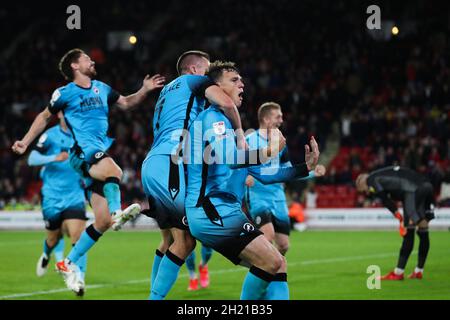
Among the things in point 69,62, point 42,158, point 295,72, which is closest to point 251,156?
point 69,62

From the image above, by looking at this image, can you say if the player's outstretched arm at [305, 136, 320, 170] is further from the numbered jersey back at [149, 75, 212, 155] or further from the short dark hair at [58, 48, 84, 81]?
the short dark hair at [58, 48, 84, 81]

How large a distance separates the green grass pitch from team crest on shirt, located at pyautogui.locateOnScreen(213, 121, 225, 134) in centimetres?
367

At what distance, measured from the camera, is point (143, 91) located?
998cm

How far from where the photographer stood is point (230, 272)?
13.3 meters

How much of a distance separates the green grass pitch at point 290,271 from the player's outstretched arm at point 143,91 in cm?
236

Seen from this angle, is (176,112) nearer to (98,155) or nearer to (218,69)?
(218,69)

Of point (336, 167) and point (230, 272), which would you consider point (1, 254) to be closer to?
point (230, 272)

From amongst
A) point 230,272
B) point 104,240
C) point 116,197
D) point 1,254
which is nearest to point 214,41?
point 104,240

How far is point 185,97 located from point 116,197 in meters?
2.25

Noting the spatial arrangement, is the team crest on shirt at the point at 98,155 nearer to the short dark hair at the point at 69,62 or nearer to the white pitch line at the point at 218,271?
the short dark hair at the point at 69,62

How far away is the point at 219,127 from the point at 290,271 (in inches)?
266

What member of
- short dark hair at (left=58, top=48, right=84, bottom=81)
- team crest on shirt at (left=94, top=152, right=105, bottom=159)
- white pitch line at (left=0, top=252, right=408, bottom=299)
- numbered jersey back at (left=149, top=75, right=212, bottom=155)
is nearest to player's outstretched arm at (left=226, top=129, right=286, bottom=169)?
numbered jersey back at (left=149, top=75, right=212, bottom=155)

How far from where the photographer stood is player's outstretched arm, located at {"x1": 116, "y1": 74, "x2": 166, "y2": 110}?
9.83 m

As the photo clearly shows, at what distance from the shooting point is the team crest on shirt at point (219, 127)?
688 cm
